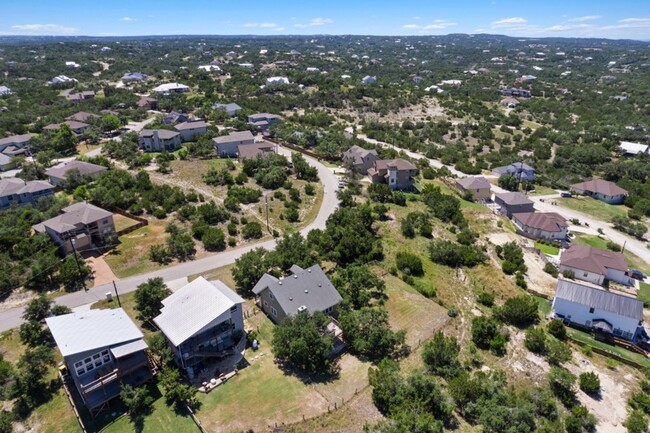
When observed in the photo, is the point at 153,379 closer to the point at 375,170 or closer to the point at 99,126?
the point at 375,170

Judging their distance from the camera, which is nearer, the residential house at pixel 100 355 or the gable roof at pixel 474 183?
the residential house at pixel 100 355

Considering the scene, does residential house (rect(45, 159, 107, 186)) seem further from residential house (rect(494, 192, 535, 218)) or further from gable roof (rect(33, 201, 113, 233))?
residential house (rect(494, 192, 535, 218))

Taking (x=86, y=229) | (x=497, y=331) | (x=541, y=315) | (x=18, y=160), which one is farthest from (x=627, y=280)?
(x=18, y=160)

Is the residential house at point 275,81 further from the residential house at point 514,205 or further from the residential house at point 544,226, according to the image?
the residential house at point 544,226

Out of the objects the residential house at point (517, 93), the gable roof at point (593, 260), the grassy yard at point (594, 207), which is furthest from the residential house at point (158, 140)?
the residential house at point (517, 93)

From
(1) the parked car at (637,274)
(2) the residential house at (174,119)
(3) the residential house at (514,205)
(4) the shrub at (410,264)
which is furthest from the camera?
(2) the residential house at (174,119)
